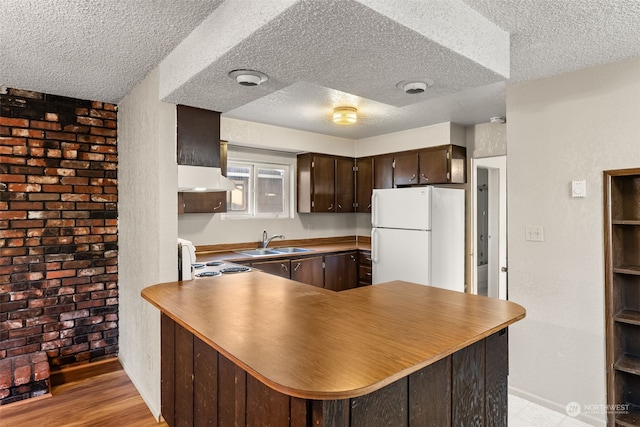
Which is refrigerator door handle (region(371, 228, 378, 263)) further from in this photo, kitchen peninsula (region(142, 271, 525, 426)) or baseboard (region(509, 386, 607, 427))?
kitchen peninsula (region(142, 271, 525, 426))

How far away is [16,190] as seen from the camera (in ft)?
9.10

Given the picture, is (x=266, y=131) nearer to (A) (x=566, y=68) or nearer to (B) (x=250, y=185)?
(B) (x=250, y=185)

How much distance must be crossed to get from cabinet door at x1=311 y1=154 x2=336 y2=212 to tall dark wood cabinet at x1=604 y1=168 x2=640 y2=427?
3052mm

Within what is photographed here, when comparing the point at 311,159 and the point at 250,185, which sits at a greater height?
the point at 311,159

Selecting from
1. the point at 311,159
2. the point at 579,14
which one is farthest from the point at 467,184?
the point at 579,14

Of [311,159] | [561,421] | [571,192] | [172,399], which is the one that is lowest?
[561,421]

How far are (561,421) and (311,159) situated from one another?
11.5ft

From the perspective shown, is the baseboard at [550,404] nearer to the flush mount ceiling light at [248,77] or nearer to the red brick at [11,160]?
the flush mount ceiling light at [248,77]

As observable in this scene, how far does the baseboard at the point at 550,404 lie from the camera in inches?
89.8

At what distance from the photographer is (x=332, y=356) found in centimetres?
115

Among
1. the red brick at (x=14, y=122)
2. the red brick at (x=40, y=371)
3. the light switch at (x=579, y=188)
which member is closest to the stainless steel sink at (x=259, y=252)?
the red brick at (x=40, y=371)

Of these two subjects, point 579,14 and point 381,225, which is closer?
point 579,14

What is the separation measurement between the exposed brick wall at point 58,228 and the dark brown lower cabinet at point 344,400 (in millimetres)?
1575

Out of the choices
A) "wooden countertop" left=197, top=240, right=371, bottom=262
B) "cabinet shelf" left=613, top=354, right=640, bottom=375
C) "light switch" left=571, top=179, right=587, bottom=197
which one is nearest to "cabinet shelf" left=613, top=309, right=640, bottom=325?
"cabinet shelf" left=613, top=354, right=640, bottom=375
